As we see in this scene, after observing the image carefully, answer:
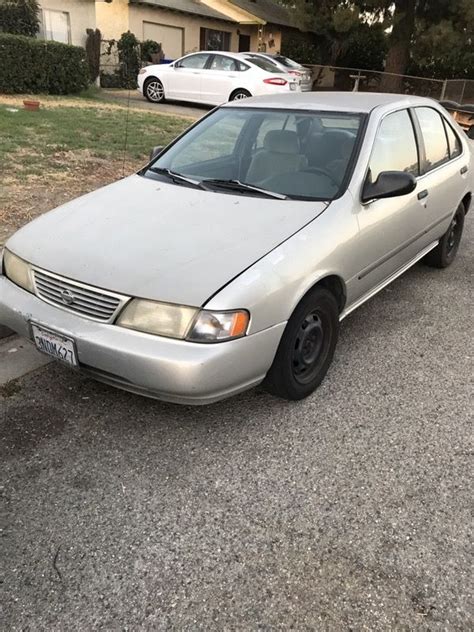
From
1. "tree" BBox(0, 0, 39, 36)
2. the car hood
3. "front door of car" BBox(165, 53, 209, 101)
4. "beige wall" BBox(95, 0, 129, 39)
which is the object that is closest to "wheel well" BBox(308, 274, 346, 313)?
the car hood

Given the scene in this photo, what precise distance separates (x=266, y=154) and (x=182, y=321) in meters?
1.70

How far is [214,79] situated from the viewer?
14.6 meters

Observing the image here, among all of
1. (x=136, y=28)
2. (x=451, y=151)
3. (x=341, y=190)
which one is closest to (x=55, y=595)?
(x=341, y=190)

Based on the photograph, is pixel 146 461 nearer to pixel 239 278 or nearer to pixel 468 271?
pixel 239 278

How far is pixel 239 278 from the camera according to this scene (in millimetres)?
2584

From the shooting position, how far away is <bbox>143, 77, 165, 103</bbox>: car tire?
51.1 ft

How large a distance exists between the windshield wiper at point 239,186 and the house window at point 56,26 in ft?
56.4

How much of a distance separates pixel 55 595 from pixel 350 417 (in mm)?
1706

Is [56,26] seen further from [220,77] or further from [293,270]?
[293,270]

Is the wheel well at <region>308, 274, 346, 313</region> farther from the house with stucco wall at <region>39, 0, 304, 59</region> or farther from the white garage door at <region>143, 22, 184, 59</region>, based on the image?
the white garage door at <region>143, 22, 184, 59</region>

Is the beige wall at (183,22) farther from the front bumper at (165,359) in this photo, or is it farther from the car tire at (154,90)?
the front bumper at (165,359)

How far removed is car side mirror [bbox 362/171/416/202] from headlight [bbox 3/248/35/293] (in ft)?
6.41

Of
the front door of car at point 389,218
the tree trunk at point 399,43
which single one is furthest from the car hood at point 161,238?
the tree trunk at point 399,43

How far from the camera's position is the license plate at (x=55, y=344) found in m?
2.68
